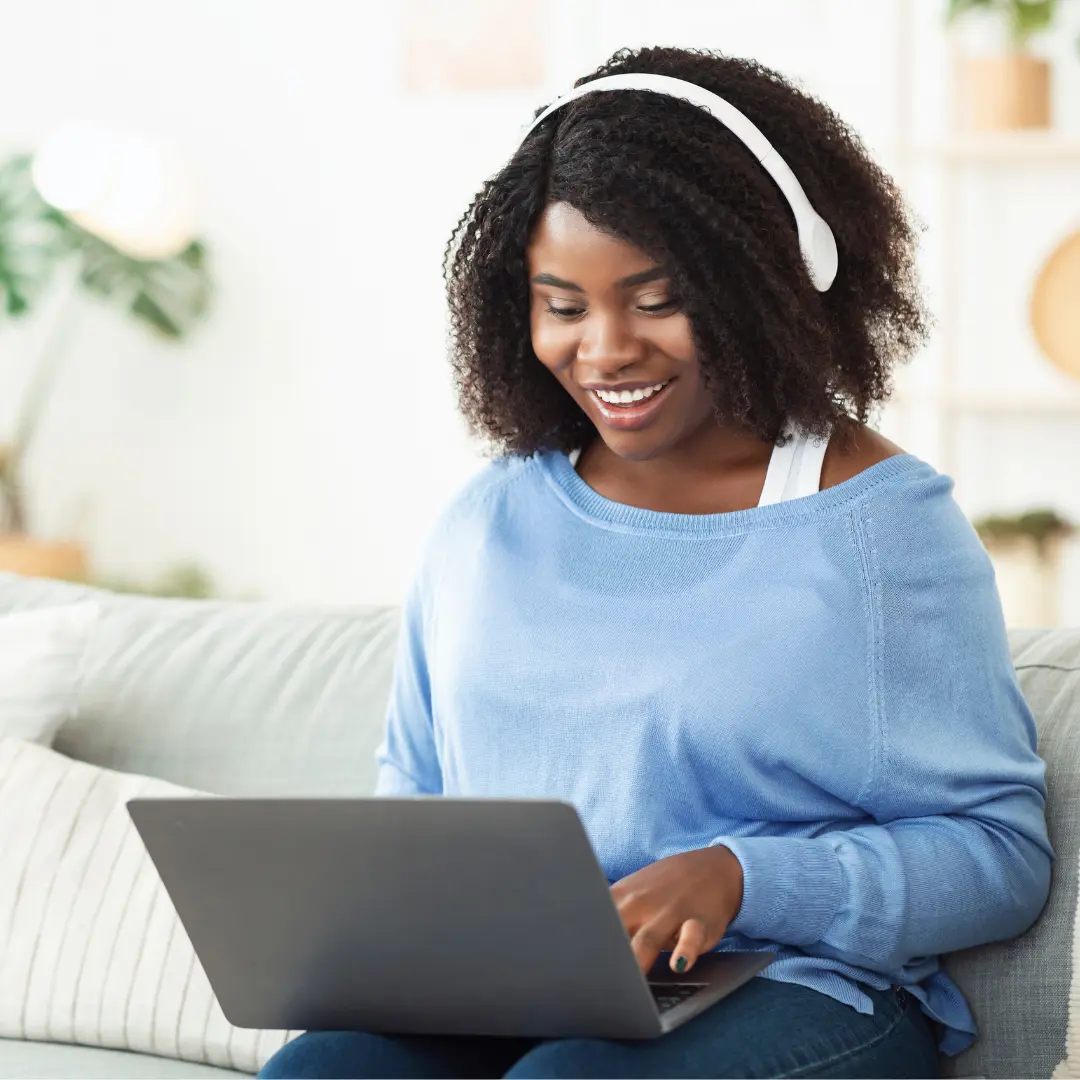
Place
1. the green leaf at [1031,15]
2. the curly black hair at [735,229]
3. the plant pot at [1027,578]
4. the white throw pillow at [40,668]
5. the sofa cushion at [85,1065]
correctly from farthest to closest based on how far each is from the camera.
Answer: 1. the green leaf at [1031,15]
2. the plant pot at [1027,578]
3. the white throw pillow at [40,668]
4. the sofa cushion at [85,1065]
5. the curly black hair at [735,229]

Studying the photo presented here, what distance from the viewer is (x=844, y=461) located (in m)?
1.21

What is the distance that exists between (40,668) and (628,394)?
68cm

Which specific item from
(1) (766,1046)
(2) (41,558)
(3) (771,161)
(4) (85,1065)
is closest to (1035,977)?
(1) (766,1046)

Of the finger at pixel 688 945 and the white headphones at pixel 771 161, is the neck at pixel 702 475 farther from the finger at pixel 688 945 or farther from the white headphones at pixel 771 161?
the finger at pixel 688 945

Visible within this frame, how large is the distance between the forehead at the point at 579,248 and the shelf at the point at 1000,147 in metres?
2.17

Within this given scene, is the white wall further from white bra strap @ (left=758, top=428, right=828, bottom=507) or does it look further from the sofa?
white bra strap @ (left=758, top=428, right=828, bottom=507)

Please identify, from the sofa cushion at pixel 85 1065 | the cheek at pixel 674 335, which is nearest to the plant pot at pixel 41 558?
the sofa cushion at pixel 85 1065

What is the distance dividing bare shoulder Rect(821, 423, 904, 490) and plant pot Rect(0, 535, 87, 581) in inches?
95.9

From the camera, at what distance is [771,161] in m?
1.19

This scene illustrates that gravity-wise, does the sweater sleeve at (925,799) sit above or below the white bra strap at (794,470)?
below

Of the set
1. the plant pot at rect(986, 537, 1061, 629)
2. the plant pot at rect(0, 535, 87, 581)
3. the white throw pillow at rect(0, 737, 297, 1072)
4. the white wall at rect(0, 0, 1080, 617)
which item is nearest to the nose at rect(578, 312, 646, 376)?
the white throw pillow at rect(0, 737, 297, 1072)

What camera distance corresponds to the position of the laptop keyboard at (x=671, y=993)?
3.21 ft

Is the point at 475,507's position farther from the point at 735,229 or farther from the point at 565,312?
the point at 735,229

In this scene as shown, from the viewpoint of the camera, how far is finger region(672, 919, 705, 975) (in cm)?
97
